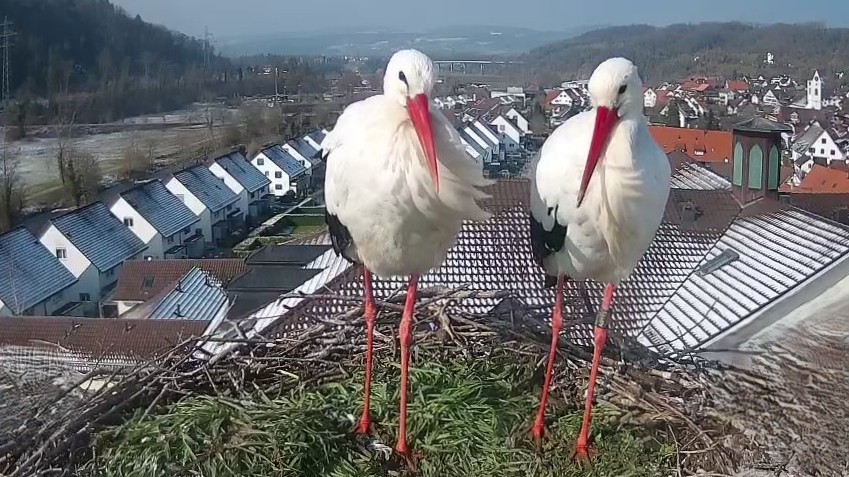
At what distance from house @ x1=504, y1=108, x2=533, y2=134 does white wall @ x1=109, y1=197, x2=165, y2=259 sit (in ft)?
57.1

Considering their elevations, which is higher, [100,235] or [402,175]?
[402,175]

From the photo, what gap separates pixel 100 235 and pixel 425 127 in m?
14.5

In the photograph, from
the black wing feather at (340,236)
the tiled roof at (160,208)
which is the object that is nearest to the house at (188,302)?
the tiled roof at (160,208)

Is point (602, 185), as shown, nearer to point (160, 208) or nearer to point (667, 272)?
point (667, 272)

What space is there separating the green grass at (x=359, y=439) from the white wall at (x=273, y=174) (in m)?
22.1

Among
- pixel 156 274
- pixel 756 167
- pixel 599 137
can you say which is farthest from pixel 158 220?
pixel 599 137

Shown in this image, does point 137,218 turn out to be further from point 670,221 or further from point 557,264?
point 557,264

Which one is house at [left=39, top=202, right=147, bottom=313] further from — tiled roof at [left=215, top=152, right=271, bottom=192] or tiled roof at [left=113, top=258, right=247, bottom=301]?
tiled roof at [left=215, top=152, right=271, bottom=192]

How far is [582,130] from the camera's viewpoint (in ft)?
7.90

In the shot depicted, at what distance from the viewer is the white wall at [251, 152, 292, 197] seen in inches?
969

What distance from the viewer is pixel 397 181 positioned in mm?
2309

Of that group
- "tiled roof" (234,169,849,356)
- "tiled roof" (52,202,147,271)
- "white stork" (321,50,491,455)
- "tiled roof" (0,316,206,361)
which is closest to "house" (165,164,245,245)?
"tiled roof" (52,202,147,271)

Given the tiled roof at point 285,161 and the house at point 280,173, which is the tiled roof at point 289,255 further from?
the tiled roof at point 285,161

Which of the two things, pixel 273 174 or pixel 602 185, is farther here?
pixel 273 174
